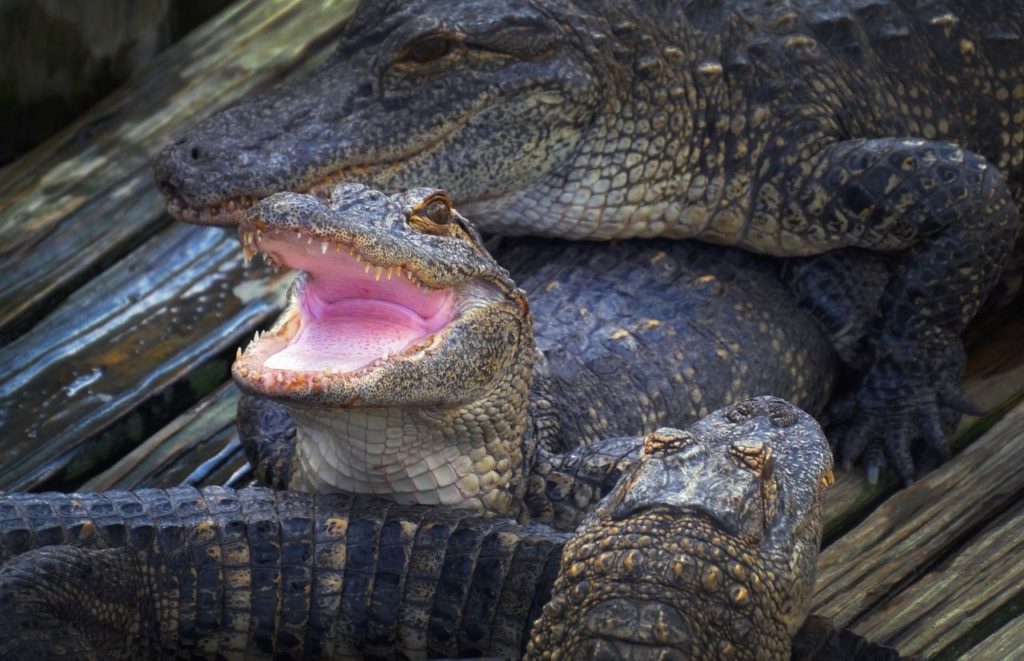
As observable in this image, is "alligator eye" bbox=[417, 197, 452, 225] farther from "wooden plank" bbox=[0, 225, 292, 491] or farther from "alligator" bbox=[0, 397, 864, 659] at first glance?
"wooden plank" bbox=[0, 225, 292, 491]

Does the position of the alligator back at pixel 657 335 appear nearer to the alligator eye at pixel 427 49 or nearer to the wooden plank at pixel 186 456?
the alligator eye at pixel 427 49

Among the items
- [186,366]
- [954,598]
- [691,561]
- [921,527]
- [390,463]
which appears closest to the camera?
[691,561]

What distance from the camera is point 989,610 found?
11.0 feet

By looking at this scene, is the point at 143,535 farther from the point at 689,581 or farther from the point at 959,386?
the point at 959,386

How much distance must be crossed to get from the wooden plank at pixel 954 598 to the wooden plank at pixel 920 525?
0.03 metres

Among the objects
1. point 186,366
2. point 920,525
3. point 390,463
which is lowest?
point 920,525

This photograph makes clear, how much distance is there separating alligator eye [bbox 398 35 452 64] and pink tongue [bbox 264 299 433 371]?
0.97 metres

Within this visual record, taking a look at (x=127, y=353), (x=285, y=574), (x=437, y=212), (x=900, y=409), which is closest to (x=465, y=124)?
(x=437, y=212)

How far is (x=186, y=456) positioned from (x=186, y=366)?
297 millimetres

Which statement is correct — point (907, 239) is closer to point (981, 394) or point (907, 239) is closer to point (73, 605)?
point (981, 394)

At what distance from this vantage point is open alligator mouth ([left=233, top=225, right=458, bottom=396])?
2.94m

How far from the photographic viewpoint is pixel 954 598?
3414 millimetres

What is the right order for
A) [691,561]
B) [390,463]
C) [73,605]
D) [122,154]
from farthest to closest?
[122,154]
[390,463]
[73,605]
[691,561]

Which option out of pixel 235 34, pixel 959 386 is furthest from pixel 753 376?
pixel 235 34
